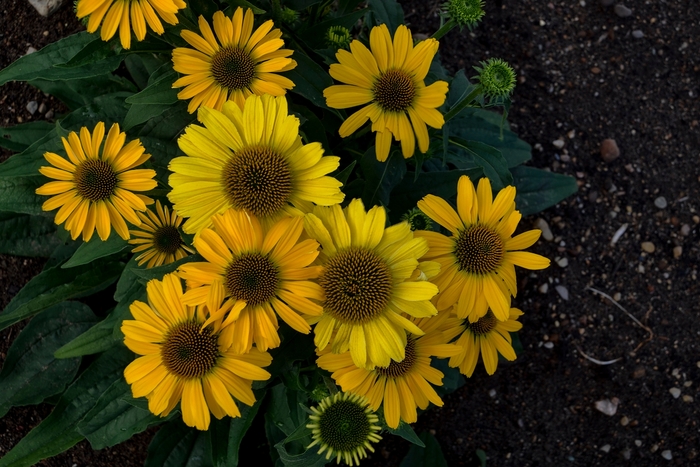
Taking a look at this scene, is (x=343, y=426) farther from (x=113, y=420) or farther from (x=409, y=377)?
(x=113, y=420)

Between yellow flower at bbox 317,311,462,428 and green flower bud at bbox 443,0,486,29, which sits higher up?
green flower bud at bbox 443,0,486,29

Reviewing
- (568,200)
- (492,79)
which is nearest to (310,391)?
(492,79)

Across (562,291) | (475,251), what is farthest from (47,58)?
(562,291)

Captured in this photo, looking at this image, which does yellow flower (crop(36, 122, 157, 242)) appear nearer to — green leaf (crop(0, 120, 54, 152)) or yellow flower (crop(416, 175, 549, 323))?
green leaf (crop(0, 120, 54, 152))

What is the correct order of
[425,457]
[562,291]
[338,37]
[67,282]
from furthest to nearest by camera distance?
[562,291]
[425,457]
[67,282]
[338,37]

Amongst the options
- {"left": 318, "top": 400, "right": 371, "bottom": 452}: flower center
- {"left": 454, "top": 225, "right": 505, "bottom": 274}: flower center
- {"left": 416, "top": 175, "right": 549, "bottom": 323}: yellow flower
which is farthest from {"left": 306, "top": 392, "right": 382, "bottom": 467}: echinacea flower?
{"left": 454, "top": 225, "right": 505, "bottom": 274}: flower center

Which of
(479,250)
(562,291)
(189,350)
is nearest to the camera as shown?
(189,350)

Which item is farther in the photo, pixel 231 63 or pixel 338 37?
pixel 338 37

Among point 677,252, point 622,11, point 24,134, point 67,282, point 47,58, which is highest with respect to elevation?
point 622,11
